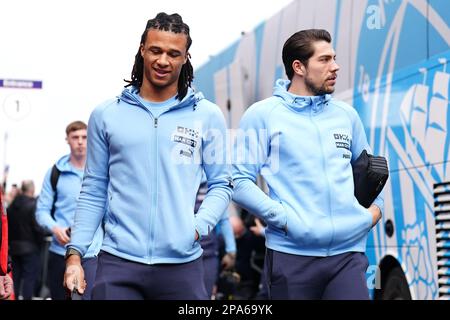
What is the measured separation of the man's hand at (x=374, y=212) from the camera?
16.7 feet

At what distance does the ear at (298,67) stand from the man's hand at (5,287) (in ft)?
5.77

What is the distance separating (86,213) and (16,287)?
32.2 feet

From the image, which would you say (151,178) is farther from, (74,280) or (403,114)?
(403,114)

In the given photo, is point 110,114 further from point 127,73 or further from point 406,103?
point 406,103

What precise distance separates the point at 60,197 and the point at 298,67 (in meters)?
→ 4.10

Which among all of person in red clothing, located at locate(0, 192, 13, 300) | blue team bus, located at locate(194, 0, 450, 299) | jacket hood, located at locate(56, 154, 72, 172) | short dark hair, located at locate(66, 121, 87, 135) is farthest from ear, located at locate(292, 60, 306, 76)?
short dark hair, located at locate(66, 121, 87, 135)

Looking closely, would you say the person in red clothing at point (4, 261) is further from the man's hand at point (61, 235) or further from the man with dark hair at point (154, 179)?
the man's hand at point (61, 235)

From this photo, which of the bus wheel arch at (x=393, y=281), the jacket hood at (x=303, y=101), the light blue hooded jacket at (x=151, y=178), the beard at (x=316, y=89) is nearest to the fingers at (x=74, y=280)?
the light blue hooded jacket at (x=151, y=178)

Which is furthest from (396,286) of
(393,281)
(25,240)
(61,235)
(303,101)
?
(25,240)

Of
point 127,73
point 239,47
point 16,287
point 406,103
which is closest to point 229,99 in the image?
point 239,47

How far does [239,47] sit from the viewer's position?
13.6 m

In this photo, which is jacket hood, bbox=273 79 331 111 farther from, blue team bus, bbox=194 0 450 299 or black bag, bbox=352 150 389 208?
blue team bus, bbox=194 0 450 299
